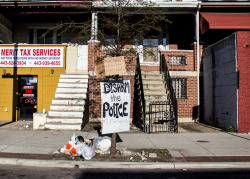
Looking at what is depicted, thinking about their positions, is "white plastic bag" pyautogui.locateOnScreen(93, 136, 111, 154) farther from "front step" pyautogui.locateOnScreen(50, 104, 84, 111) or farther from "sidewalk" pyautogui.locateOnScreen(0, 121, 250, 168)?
"front step" pyautogui.locateOnScreen(50, 104, 84, 111)

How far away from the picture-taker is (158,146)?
6.97m

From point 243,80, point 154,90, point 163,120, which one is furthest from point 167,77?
point 243,80

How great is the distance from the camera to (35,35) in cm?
1369

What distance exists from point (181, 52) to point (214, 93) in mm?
2884

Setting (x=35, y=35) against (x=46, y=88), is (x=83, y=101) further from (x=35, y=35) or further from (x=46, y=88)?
(x=35, y=35)

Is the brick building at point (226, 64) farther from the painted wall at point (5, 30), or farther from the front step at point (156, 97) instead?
the painted wall at point (5, 30)

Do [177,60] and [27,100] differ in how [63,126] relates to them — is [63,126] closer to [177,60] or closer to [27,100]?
[27,100]

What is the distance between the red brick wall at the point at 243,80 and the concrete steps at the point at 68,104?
21.9ft

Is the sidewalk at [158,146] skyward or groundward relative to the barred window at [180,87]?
groundward

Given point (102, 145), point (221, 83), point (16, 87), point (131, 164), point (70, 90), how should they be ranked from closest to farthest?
point (131, 164) < point (102, 145) < point (221, 83) < point (70, 90) < point (16, 87)

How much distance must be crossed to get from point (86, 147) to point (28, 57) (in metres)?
8.32

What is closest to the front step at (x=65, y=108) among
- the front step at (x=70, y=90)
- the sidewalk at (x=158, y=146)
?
the front step at (x=70, y=90)

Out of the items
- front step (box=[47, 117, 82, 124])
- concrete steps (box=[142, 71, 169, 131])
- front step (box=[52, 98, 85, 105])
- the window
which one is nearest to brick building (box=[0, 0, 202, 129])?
concrete steps (box=[142, 71, 169, 131])

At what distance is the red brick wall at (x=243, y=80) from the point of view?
916 cm
